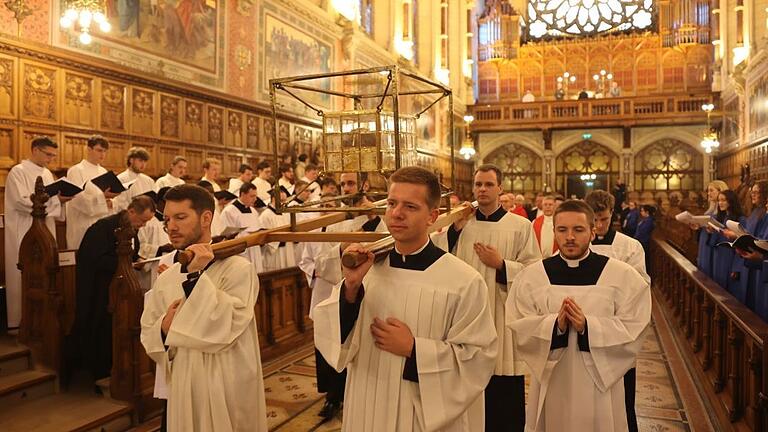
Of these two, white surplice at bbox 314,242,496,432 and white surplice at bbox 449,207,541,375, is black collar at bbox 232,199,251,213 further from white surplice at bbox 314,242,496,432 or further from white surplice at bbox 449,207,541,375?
white surplice at bbox 314,242,496,432

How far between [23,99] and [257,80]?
5.18m

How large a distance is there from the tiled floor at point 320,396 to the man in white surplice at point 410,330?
8.59ft

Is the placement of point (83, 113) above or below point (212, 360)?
above

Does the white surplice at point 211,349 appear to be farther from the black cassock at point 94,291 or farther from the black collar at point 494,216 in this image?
the black cassock at point 94,291

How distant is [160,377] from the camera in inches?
162

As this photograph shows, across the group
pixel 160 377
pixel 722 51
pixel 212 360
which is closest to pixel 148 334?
pixel 212 360

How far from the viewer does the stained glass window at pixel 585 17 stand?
28141 millimetres

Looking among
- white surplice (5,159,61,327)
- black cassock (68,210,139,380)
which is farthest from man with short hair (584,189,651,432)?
white surplice (5,159,61,327)

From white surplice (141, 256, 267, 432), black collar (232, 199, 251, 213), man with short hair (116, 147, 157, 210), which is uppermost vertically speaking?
man with short hair (116, 147, 157, 210)

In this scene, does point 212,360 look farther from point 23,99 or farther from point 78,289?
point 23,99

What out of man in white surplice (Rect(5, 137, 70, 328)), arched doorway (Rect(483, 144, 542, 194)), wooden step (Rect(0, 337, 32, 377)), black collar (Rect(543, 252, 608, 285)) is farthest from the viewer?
arched doorway (Rect(483, 144, 542, 194))

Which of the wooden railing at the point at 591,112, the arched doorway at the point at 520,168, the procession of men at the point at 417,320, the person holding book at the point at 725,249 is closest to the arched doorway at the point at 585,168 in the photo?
the arched doorway at the point at 520,168

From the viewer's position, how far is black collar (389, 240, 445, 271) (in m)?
2.53

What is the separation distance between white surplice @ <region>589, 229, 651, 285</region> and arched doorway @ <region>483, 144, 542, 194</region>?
2205cm
